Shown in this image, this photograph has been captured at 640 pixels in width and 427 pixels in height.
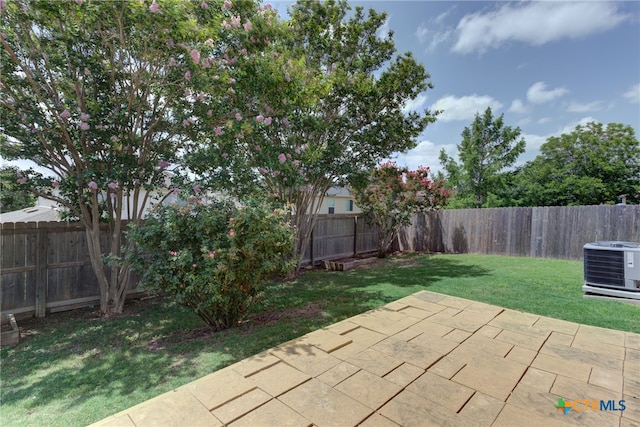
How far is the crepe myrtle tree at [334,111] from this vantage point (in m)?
5.48

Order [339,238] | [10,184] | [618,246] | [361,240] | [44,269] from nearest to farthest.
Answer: [10,184] → [44,269] → [618,246] → [339,238] → [361,240]

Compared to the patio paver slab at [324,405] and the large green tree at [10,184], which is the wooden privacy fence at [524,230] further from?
the large green tree at [10,184]

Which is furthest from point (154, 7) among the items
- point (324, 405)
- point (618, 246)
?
point (618, 246)

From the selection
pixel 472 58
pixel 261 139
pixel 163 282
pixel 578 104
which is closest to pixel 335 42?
pixel 261 139

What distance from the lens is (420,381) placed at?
2.28 meters

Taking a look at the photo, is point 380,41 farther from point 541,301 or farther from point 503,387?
point 503,387

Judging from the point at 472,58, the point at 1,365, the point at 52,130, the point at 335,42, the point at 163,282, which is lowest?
the point at 1,365

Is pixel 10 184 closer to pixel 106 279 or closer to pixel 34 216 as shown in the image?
pixel 106 279

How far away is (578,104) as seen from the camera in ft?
33.9

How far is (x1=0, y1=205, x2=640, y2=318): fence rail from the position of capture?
4062mm

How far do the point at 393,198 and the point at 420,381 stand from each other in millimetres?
7679

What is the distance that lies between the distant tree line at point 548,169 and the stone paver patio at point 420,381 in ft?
50.9

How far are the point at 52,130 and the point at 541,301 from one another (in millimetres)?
7339

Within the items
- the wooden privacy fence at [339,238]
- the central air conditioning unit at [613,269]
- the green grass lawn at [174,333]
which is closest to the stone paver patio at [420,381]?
the green grass lawn at [174,333]
